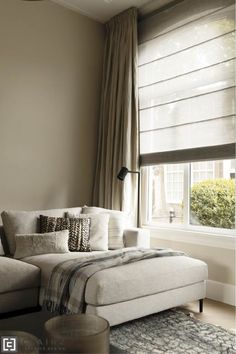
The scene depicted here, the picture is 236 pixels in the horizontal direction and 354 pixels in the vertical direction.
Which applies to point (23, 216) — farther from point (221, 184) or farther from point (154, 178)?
point (221, 184)

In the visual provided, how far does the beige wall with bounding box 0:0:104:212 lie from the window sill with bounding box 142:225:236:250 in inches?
43.2

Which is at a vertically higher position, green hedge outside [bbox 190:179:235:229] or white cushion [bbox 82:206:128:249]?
green hedge outside [bbox 190:179:235:229]

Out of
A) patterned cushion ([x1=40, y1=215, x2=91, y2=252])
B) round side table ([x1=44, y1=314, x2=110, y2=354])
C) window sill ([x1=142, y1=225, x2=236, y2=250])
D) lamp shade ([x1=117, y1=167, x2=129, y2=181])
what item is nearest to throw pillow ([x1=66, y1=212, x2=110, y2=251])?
patterned cushion ([x1=40, y1=215, x2=91, y2=252])

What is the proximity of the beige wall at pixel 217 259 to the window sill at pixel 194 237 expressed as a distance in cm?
4

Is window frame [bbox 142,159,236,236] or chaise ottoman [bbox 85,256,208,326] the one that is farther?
window frame [bbox 142,159,236,236]

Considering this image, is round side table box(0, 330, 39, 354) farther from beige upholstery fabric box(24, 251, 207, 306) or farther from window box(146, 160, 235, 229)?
window box(146, 160, 235, 229)

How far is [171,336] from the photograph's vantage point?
8.29ft

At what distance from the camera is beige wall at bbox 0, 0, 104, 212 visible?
3981 millimetres

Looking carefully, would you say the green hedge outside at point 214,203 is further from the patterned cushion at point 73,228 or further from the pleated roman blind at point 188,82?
the patterned cushion at point 73,228

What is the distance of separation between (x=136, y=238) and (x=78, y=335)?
233 cm

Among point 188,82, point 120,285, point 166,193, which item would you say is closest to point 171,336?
point 120,285

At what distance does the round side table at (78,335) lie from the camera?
3.93ft

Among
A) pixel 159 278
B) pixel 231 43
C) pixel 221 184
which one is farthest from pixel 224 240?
pixel 231 43

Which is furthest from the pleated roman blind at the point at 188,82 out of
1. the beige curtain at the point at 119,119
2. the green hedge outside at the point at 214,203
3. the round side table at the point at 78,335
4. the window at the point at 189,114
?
the round side table at the point at 78,335
